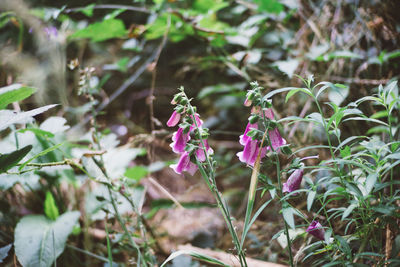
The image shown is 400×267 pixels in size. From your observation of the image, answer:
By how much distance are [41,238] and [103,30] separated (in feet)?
5.10

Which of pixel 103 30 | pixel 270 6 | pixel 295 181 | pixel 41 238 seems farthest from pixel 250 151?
pixel 103 30

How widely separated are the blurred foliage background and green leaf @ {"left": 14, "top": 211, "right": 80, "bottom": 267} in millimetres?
476

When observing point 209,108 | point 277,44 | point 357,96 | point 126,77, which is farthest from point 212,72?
point 357,96

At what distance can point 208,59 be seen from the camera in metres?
2.41

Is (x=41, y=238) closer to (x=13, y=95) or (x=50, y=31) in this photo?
(x=13, y=95)

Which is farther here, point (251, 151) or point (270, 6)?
point (270, 6)

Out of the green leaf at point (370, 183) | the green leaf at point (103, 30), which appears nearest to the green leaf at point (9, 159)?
the green leaf at point (370, 183)

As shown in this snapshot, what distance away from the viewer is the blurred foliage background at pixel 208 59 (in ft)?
5.98

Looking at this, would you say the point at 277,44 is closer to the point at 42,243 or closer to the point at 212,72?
the point at 212,72

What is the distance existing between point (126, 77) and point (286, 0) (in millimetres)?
1667

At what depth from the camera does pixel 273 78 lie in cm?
205

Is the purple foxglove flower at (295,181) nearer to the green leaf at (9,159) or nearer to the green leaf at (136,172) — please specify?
the green leaf at (9,159)

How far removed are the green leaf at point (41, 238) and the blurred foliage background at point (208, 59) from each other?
0.48 meters

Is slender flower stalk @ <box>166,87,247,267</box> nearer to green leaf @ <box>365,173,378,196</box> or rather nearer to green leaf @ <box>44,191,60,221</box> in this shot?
green leaf @ <box>365,173,378,196</box>
